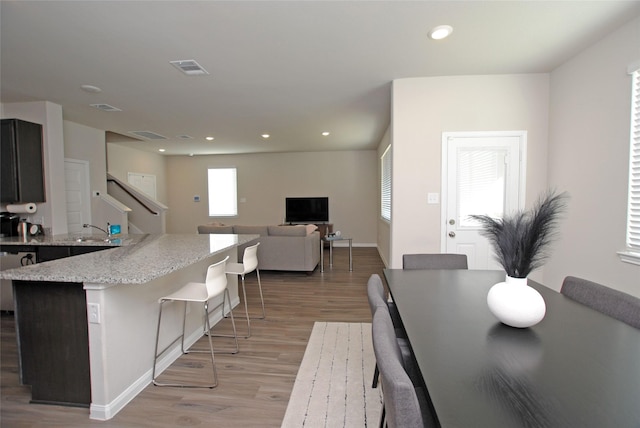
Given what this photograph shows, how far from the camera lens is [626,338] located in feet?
3.81

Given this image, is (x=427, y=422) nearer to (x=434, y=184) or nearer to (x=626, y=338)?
(x=626, y=338)

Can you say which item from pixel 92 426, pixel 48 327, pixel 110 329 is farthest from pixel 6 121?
pixel 92 426

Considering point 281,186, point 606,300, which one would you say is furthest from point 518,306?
point 281,186

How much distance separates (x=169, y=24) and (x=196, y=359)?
2.73 m

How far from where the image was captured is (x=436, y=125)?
3.45 metres

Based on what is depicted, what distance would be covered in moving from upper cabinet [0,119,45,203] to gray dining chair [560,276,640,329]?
5904 millimetres

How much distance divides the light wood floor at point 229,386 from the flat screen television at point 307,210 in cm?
455

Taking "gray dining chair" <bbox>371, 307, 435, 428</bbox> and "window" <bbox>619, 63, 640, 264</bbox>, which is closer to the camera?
"gray dining chair" <bbox>371, 307, 435, 428</bbox>

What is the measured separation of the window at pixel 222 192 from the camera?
882 cm

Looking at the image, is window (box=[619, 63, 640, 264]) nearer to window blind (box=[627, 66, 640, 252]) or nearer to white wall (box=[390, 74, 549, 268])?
window blind (box=[627, 66, 640, 252])

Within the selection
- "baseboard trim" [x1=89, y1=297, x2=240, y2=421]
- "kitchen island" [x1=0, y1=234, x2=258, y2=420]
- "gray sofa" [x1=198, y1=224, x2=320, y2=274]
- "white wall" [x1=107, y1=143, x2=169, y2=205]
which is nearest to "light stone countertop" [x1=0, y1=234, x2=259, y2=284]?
"kitchen island" [x1=0, y1=234, x2=258, y2=420]

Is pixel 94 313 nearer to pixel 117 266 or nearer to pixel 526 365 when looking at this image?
pixel 117 266

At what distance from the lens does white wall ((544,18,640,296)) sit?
94.4 inches

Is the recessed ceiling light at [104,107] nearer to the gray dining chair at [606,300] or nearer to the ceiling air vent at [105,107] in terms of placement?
the ceiling air vent at [105,107]
